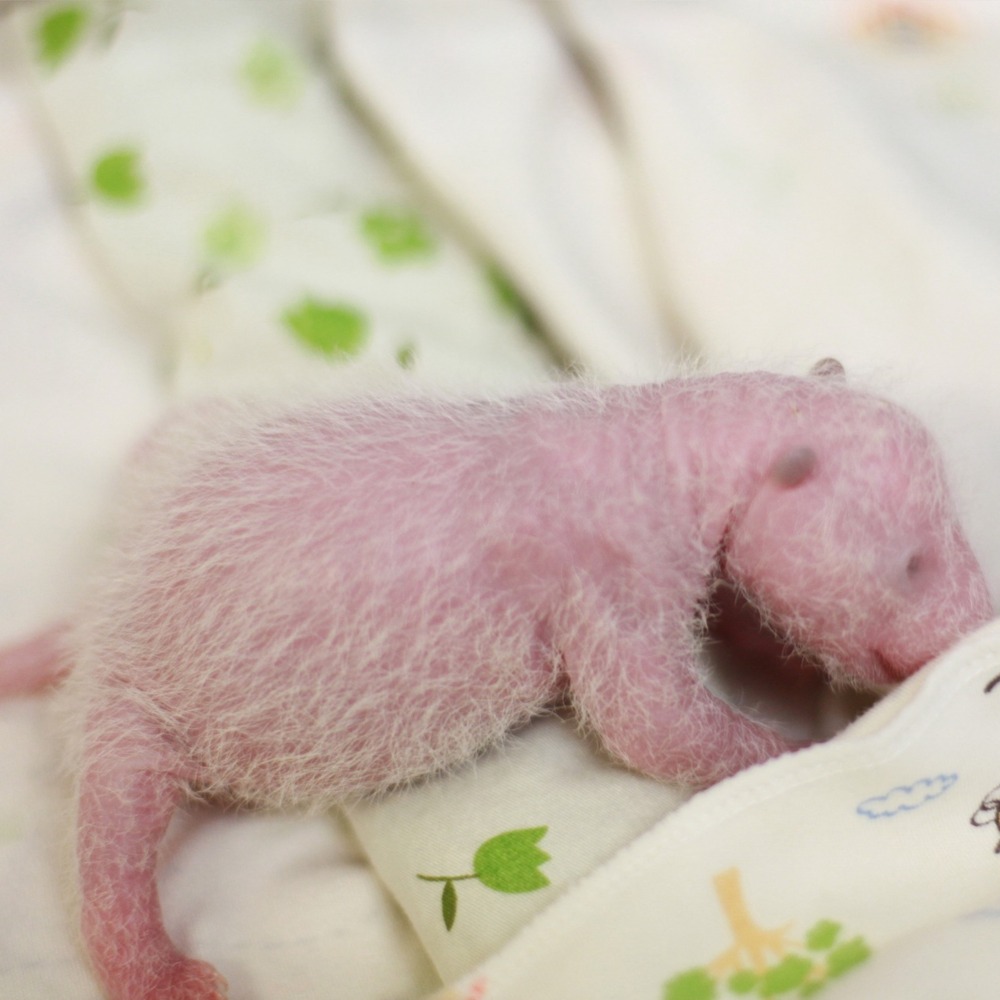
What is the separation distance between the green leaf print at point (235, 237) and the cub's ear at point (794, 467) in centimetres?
71

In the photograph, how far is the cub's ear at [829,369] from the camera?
1.00m

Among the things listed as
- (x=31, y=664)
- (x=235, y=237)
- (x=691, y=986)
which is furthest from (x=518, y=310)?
(x=691, y=986)

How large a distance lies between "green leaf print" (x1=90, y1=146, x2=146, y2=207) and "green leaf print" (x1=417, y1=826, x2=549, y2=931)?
938 mm

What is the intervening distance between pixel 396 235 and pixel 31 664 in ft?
2.19

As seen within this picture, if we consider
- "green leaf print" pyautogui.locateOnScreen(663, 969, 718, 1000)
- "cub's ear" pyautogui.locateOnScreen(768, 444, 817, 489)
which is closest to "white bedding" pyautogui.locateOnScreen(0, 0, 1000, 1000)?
"green leaf print" pyautogui.locateOnScreen(663, 969, 718, 1000)

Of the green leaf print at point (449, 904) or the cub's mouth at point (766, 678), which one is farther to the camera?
the cub's mouth at point (766, 678)

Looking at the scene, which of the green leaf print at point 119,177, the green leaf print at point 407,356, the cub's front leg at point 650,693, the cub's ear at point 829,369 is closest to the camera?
the cub's front leg at point 650,693

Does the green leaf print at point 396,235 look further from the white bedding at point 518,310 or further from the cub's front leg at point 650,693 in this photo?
the cub's front leg at point 650,693

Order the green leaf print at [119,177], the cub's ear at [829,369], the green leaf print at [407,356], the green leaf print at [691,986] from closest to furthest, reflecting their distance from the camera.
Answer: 1. the green leaf print at [691,986]
2. the cub's ear at [829,369]
3. the green leaf print at [407,356]
4. the green leaf print at [119,177]

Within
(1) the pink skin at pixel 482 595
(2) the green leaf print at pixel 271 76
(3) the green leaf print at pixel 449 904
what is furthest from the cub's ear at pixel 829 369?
(2) the green leaf print at pixel 271 76

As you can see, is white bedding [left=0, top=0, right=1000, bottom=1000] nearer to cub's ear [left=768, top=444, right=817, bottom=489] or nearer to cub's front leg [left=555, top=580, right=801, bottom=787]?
cub's front leg [left=555, top=580, right=801, bottom=787]

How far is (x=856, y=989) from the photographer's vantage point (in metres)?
0.79

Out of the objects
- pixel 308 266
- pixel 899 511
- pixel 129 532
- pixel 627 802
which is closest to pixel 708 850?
pixel 627 802

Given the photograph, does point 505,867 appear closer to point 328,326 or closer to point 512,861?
point 512,861
